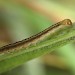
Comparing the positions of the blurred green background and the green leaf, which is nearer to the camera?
the green leaf

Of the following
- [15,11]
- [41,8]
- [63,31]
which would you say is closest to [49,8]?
[41,8]

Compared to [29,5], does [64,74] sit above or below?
below

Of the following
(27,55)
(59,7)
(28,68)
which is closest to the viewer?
(27,55)

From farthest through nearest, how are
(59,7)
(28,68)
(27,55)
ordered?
(59,7)
(28,68)
(27,55)

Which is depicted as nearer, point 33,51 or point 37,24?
point 33,51

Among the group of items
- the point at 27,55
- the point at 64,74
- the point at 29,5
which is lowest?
the point at 64,74

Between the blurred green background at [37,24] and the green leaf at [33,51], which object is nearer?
the green leaf at [33,51]

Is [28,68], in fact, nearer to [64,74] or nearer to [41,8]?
[64,74]

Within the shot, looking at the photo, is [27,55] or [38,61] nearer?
[27,55]
